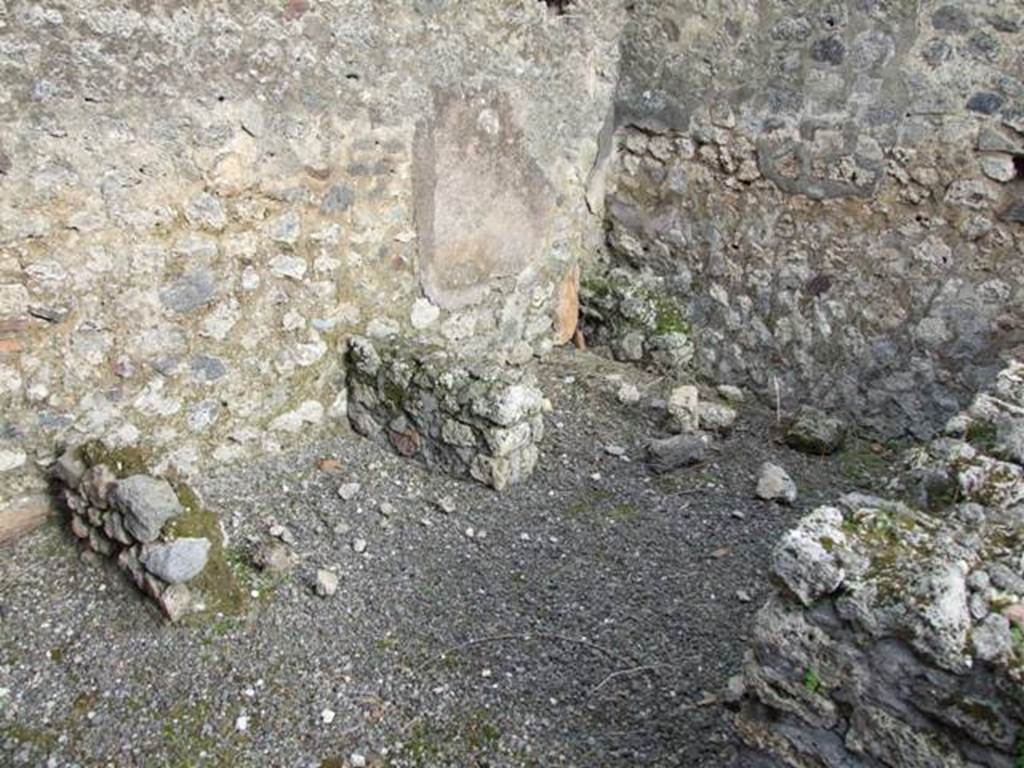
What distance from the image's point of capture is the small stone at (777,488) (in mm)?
4289

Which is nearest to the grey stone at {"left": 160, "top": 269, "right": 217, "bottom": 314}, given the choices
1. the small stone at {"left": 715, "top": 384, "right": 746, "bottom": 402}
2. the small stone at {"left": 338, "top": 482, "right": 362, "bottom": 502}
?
the small stone at {"left": 338, "top": 482, "right": 362, "bottom": 502}

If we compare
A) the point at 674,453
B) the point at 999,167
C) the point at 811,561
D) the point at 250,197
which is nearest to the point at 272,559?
the point at 250,197

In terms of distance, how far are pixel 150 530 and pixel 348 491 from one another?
95cm

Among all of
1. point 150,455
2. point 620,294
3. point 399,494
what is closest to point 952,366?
point 620,294

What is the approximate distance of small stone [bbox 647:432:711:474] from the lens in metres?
4.48

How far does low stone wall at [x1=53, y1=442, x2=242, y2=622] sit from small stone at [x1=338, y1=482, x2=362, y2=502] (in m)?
0.70

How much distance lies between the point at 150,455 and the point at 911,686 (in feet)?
9.27

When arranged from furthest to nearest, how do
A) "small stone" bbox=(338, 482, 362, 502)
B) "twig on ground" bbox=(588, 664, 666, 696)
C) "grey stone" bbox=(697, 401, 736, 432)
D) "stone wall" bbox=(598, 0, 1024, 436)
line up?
A: "grey stone" bbox=(697, 401, 736, 432), "stone wall" bbox=(598, 0, 1024, 436), "small stone" bbox=(338, 482, 362, 502), "twig on ground" bbox=(588, 664, 666, 696)

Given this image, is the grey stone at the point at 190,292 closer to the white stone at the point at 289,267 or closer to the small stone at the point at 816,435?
the white stone at the point at 289,267

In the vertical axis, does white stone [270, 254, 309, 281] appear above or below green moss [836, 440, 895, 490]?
above

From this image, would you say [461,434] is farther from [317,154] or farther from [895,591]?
[895,591]

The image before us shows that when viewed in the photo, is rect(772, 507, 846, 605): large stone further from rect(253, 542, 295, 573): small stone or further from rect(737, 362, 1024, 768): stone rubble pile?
rect(253, 542, 295, 573): small stone

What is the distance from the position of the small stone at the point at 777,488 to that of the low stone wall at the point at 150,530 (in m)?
2.34

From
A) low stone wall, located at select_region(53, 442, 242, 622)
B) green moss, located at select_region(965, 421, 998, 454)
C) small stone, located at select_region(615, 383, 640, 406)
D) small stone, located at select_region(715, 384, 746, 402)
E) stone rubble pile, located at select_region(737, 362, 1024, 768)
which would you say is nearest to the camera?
stone rubble pile, located at select_region(737, 362, 1024, 768)
